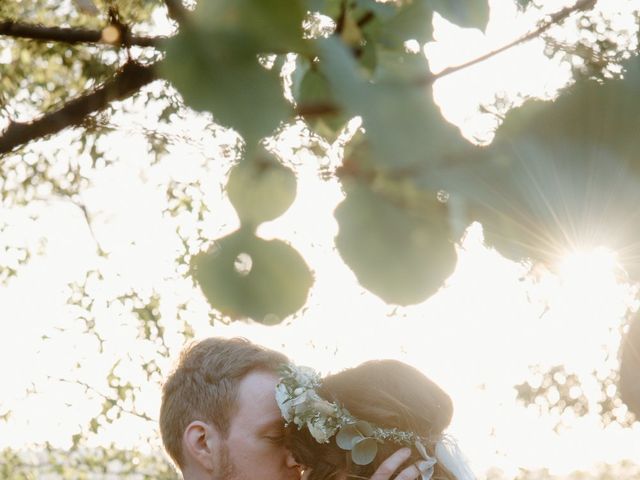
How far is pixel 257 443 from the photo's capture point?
394 centimetres

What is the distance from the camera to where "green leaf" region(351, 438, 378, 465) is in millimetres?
3814

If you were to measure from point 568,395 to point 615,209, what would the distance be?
10.0m

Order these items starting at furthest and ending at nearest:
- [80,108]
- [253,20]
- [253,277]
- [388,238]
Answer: [80,108], [253,277], [388,238], [253,20]

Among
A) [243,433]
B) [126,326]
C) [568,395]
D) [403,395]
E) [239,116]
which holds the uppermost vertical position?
[239,116]

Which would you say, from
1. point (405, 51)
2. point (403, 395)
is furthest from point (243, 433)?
point (405, 51)

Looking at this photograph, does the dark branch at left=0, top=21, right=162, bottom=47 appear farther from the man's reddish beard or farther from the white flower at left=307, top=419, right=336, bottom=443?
the man's reddish beard

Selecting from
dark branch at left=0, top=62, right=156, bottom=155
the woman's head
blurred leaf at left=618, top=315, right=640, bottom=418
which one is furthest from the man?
blurred leaf at left=618, top=315, right=640, bottom=418

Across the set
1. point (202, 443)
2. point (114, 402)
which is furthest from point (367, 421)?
point (114, 402)

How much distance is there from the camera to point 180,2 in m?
0.74

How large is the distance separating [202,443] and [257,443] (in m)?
0.30

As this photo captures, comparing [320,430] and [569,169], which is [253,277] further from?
[320,430]

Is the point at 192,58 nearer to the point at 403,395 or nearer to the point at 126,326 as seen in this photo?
the point at 403,395

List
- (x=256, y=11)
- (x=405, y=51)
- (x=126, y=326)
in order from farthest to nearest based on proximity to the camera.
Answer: (x=126, y=326)
(x=405, y=51)
(x=256, y=11)

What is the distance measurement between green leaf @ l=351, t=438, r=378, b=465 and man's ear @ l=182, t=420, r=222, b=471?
24.0 inches
